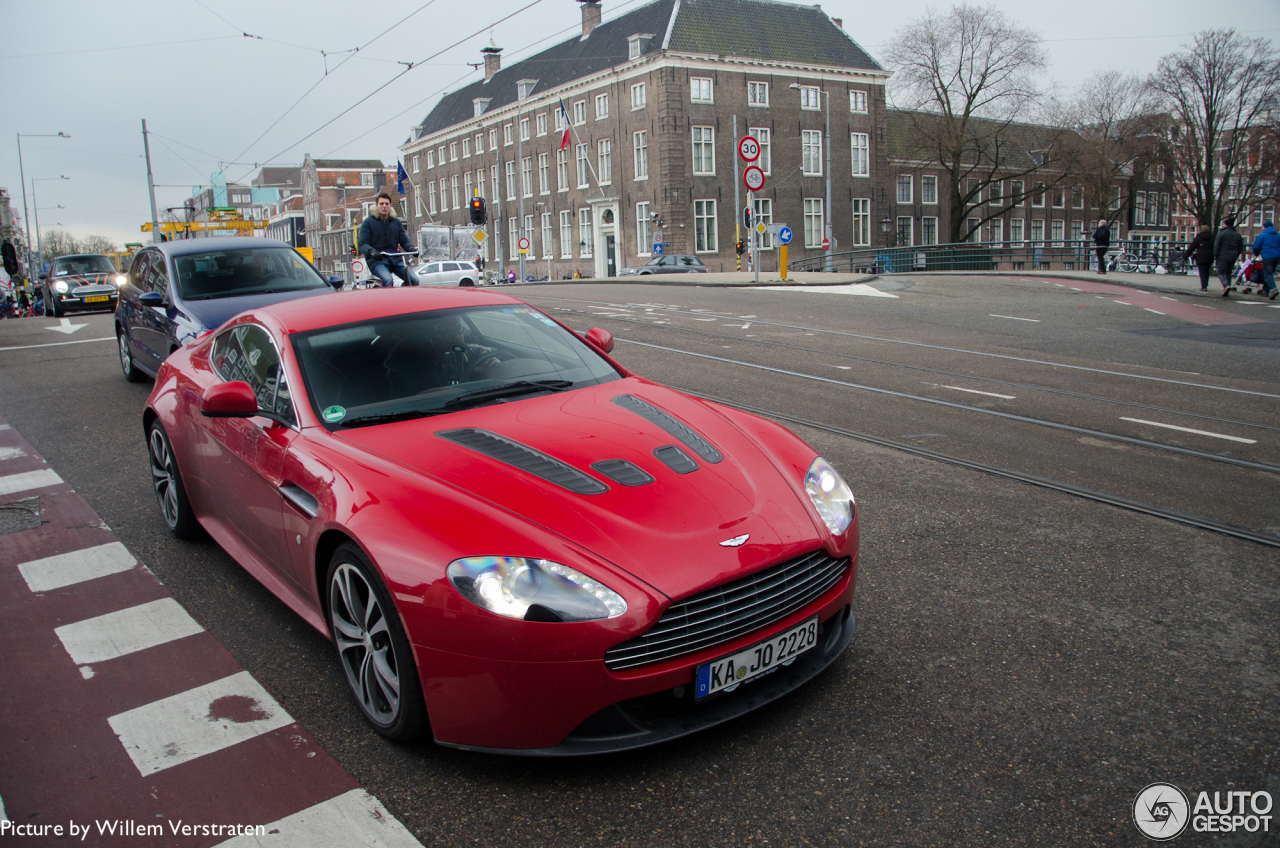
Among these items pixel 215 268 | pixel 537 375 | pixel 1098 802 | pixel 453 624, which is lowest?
pixel 1098 802

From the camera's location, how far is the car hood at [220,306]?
7758mm

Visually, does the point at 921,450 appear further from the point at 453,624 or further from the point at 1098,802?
the point at 453,624

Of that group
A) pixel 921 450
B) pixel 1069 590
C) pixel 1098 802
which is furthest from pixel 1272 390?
pixel 1098 802

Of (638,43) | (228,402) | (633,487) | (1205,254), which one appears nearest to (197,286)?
(228,402)

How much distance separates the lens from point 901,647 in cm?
337

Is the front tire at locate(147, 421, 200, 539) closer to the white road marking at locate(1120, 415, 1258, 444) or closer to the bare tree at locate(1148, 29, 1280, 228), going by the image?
the white road marking at locate(1120, 415, 1258, 444)

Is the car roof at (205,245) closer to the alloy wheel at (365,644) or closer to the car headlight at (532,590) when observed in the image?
the alloy wheel at (365,644)

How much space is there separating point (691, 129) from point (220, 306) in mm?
45210

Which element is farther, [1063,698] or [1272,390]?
[1272,390]

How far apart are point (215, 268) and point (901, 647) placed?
764cm

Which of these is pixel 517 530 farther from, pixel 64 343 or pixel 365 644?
pixel 64 343

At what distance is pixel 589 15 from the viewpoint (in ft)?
185

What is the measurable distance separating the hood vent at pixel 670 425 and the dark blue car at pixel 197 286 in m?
5.37

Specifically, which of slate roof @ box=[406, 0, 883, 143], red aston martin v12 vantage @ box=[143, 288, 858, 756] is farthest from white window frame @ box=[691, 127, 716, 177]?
red aston martin v12 vantage @ box=[143, 288, 858, 756]
